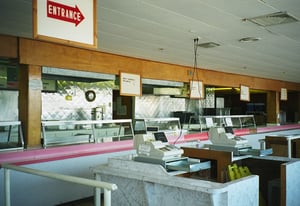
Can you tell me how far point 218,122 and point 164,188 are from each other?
5383 mm

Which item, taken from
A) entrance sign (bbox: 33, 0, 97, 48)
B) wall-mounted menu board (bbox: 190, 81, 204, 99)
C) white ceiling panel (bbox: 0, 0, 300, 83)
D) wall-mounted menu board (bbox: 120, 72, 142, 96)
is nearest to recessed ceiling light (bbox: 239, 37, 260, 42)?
white ceiling panel (bbox: 0, 0, 300, 83)

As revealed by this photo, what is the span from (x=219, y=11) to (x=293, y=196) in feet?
6.60

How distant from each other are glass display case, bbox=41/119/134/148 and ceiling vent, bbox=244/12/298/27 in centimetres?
266

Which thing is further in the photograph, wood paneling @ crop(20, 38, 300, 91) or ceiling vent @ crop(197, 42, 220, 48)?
ceiling vent @ crop(197, 42, 220, 48)

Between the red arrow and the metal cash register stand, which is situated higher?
the red arrow

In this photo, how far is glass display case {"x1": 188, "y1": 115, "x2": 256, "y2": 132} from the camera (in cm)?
687

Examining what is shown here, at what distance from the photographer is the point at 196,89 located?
758 cm

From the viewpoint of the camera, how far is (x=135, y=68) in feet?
20.3

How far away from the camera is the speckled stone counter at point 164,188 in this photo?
2.08m

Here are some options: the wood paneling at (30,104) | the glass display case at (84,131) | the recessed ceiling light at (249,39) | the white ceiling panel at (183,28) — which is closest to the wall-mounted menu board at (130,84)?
the white ceiling panel at (183,28)

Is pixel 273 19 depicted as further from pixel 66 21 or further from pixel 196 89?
pixel 196 89

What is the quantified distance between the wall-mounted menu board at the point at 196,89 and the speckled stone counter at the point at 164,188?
194 inches

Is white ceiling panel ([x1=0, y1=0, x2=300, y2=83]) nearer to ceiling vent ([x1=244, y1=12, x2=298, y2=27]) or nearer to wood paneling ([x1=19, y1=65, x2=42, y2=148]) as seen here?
ceiling vent ([x1=244, y1=12, x2=298, y2=27])

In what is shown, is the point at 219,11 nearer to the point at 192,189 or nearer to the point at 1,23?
the point at 192,189
